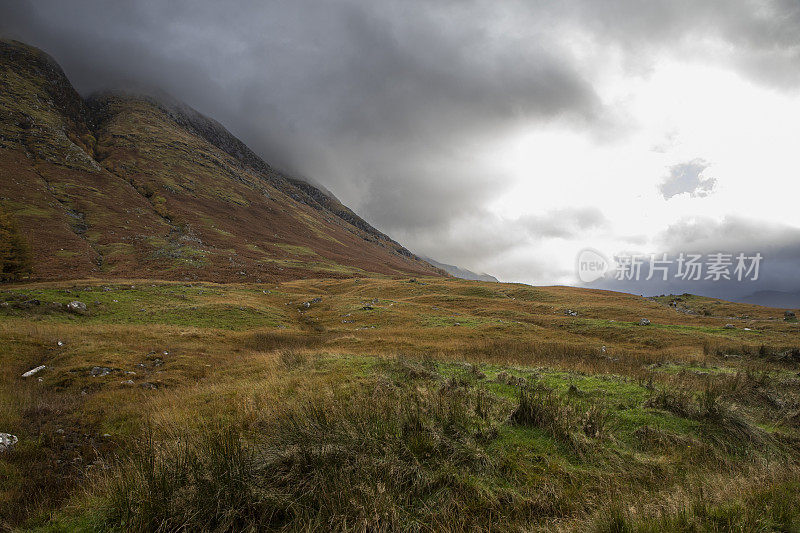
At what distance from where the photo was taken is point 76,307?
2416 cm

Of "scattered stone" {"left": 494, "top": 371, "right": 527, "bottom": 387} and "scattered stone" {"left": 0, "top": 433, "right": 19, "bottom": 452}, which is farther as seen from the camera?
"scattered stone" {"left": 494, "top": 371, "right": 527, "bottom": 387}

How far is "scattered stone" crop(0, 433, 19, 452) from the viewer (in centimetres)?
664

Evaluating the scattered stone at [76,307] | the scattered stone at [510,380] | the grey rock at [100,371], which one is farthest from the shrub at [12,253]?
the scattered stone at [510,380]

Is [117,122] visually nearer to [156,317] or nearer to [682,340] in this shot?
[156,317]

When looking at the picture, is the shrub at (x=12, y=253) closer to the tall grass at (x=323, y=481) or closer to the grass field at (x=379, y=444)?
the grass field at (x=379, y=444)

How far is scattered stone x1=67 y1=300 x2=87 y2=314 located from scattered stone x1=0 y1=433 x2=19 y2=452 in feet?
77.2

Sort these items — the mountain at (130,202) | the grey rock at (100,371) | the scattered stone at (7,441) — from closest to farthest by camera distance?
1. the scattered stone at (7,441)
2. the grey rock at (100,371)
3. the mountain at (130,202)

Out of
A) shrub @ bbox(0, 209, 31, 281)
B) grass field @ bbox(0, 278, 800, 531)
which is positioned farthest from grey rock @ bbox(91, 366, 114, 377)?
shrub @ bbox(0, 209, 31, 281)

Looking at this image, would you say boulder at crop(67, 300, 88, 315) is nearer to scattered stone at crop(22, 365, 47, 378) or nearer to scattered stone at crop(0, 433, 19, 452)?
scattered stone at crop(22, 365, 47, 378)

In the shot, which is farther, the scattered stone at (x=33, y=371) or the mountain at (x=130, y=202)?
the mountain at (x=130, y=202)

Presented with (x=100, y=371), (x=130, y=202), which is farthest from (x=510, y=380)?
(x=130, y=202)

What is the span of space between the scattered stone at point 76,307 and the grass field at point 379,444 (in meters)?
8.43

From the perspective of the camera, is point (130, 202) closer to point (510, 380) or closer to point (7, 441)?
point (7, 441)

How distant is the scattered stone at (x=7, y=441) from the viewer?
21.8ft
